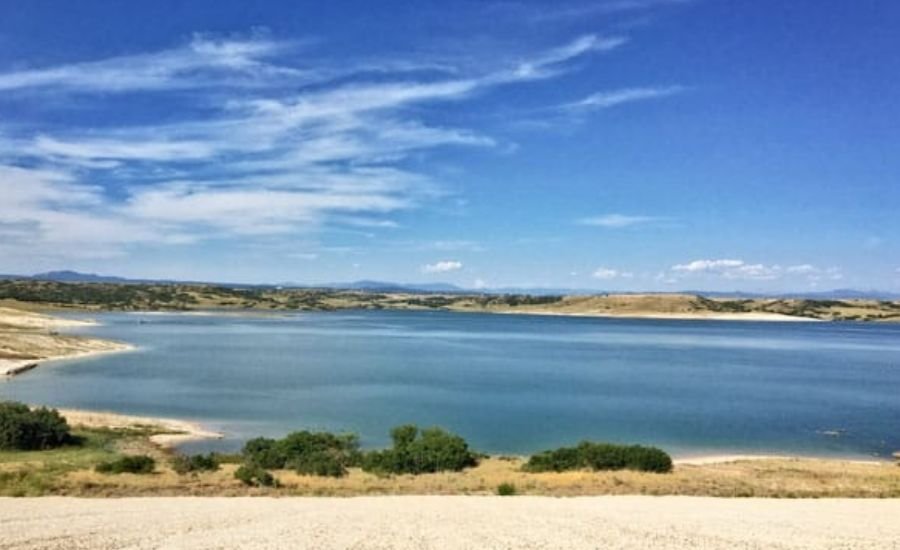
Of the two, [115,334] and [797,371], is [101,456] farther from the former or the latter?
[115,334]

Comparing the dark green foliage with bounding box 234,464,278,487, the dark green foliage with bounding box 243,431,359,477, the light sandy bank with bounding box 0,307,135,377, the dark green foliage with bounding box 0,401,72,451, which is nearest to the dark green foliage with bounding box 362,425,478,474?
the dark green foliage with bounding box 243,431,359,477

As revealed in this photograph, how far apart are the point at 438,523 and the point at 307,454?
1423 cm

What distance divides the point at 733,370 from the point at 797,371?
647cm

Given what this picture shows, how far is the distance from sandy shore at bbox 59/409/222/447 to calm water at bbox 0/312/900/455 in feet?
5.79

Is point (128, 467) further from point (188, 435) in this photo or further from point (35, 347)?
point (35, 347)

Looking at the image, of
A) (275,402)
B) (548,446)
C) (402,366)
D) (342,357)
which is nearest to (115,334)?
(342,357)

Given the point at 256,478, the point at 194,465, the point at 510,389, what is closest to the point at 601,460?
the point at 256,478

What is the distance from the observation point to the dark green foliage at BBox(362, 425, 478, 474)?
30.5m

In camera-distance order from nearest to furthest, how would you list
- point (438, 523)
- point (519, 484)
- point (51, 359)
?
point (438, 523)
point (519, 484)
point (51, 359)

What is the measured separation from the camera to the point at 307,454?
3159 centimetres

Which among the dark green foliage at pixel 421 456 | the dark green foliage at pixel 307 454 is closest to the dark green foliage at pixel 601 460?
the dark green foliage at pixel 421 456

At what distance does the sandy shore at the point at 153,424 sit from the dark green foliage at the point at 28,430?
15.9 feet

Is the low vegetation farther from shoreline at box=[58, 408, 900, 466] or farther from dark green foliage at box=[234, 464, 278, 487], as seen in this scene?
shoreline at box=[58, 408, 900, 466]

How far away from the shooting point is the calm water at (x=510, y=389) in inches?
1807
